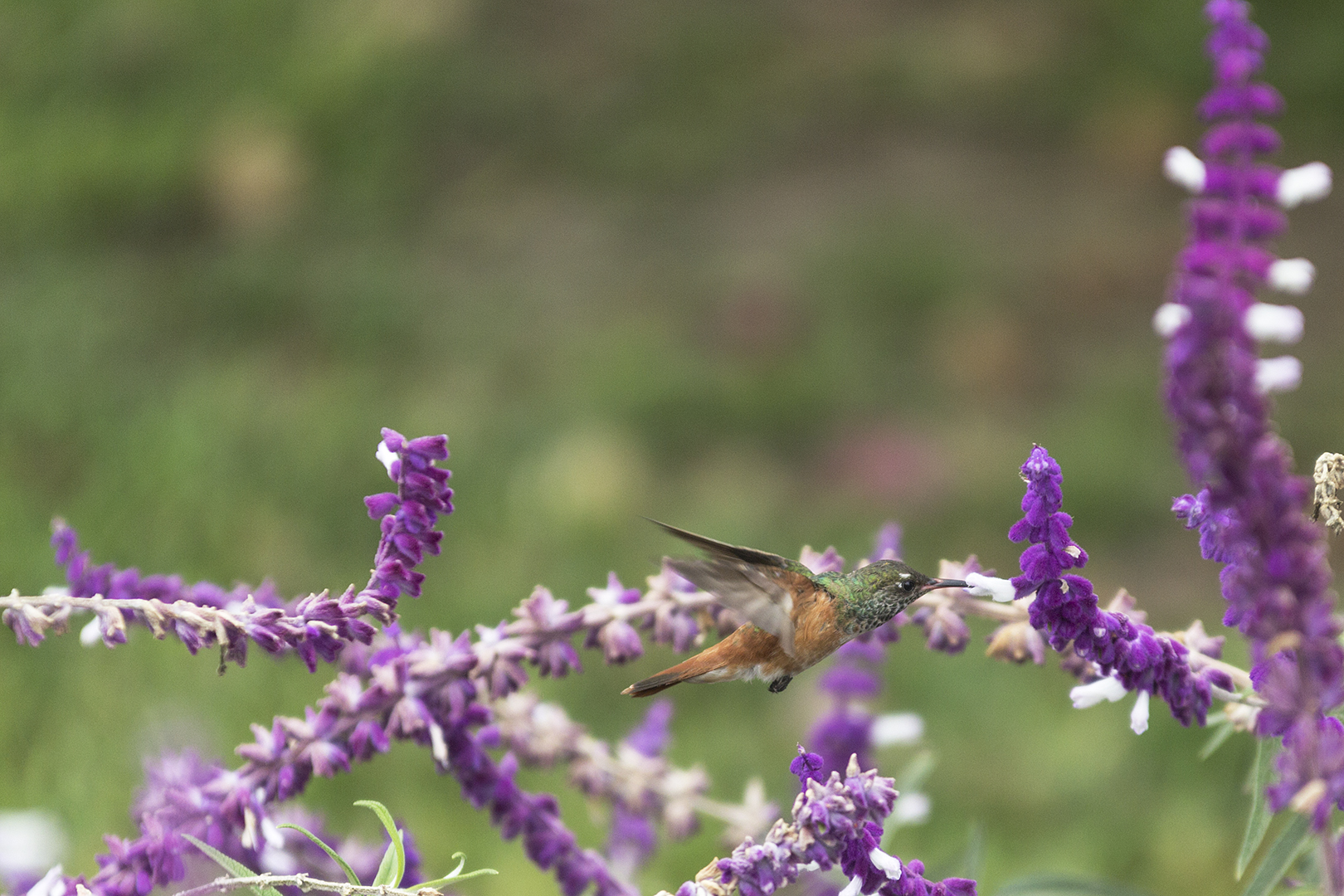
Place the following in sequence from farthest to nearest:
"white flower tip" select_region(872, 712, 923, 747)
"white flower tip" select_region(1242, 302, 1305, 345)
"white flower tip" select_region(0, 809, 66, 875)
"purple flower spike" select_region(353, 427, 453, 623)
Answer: "white flower tip" select_region(872, 712, 923, 747), "white flower tip" select_region(0, 809, 66, 875), "purple flower spike" select_region(353, 427, 453, 623), "white flower tip" select_region(1242, 302, 1305, 345)

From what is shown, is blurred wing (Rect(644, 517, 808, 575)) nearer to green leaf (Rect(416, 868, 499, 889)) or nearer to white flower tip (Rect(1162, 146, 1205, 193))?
green leaf (Rect(416, 868, 499, 889))

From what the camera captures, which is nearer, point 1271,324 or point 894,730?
point 1271,324

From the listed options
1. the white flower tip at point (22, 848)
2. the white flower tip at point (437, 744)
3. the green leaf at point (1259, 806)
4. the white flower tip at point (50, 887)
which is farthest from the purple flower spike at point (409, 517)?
the green leaf at point (1259, 806)

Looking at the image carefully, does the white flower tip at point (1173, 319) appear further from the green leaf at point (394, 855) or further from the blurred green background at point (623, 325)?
the blurred green background at point (623, 325)

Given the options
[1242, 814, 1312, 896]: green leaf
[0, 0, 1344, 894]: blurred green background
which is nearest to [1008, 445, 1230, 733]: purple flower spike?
[1242, 814, 1312, 896]: green leaf

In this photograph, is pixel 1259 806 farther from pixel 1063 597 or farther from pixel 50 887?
pixel 50 887

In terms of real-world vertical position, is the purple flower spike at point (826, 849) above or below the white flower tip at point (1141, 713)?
below

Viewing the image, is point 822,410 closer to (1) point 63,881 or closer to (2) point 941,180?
(2) point 941,180

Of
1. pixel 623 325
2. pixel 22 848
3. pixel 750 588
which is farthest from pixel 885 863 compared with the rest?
pixel 623 325
